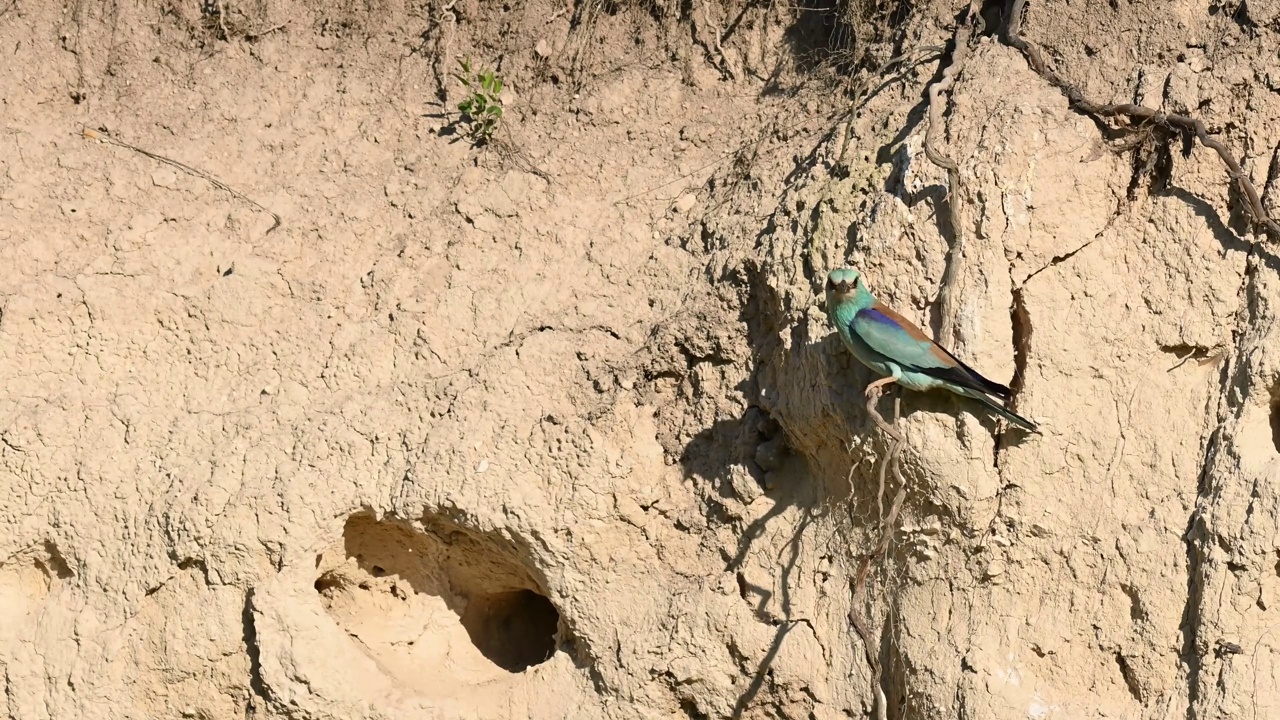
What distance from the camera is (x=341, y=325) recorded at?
4441mm

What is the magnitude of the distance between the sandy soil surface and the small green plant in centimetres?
6

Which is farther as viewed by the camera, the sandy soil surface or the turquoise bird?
the sandy soil surface

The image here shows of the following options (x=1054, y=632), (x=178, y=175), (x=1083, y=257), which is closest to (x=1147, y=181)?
(x=1083, y=257)

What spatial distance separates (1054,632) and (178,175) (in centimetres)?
330

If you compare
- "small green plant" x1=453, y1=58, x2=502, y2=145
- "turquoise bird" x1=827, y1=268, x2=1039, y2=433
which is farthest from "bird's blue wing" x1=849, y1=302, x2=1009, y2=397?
"small green plant" x1=453, y1=58, x2=502, y2=145

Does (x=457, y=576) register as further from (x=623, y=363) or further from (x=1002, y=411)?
(x=1002, y=411)

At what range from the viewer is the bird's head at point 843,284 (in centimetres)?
347

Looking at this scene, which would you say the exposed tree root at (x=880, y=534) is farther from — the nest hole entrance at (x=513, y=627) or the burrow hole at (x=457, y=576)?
the nest hole entrance at (x=513, y=627)

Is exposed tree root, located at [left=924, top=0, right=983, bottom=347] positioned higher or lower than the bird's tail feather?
higher

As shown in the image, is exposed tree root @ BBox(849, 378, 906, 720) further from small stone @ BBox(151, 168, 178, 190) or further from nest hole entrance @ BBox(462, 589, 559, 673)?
small stone @ BBox(151, 168, 178, 190)

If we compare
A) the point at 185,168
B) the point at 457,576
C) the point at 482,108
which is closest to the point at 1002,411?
the point at 457,576

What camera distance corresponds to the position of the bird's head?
11.4 ft

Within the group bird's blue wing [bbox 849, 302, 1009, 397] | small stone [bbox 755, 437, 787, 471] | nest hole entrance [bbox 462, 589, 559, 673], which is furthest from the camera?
nest hole entrance [bbox 462, 589, 559, 673]

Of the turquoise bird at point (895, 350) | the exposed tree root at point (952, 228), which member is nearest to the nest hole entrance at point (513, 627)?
the turquoise bird at point (895, 350)
